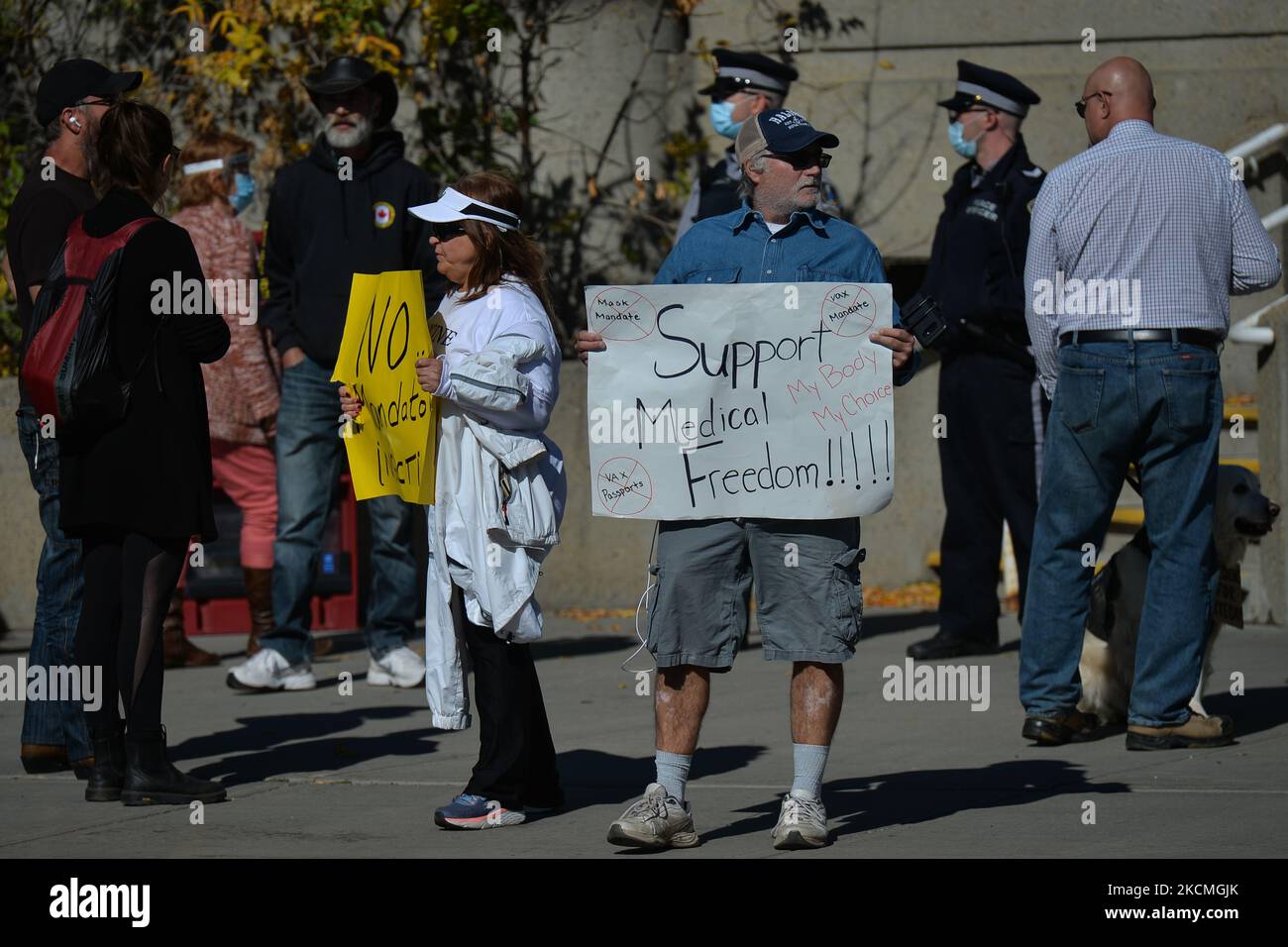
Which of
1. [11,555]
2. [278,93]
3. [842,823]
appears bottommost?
[842,823]

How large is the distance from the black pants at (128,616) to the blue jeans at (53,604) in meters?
0.58

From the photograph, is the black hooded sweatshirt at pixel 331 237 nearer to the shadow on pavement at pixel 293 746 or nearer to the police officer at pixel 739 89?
the police officer at pixel 739 89

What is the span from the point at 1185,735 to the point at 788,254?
2428 mm

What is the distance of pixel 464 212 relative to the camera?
19.0 ft

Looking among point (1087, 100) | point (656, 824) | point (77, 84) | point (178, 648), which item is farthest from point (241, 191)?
point (656, 824)

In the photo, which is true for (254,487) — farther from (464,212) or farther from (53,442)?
(464,212)

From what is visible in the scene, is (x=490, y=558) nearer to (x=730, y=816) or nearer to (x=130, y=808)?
(x=730, y=816)

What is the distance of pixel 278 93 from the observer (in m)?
11.6

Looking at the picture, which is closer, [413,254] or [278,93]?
[413,254]

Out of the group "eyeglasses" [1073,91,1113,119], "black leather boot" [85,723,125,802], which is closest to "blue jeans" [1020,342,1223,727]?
"eyeglasses" [1073,91,1113,119]

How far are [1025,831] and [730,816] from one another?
2.88 feet

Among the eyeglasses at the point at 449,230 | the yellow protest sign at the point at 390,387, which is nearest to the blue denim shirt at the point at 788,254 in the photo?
the eyeglasses at the point at 449,230

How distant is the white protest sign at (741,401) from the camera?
213 inches

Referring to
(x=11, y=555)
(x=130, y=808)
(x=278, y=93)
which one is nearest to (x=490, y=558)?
(x=130, y=808)
